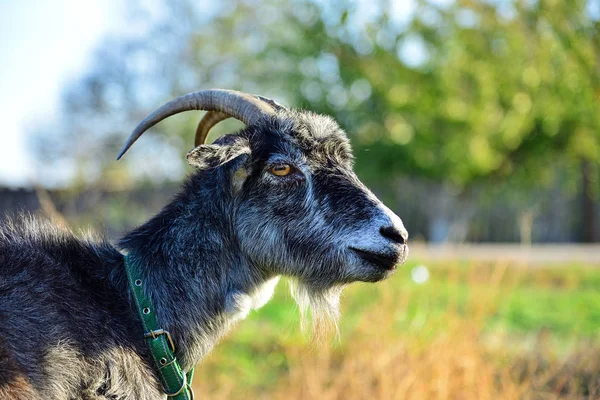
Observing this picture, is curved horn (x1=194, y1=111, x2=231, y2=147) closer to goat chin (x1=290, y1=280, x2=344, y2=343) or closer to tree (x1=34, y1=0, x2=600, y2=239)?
goat chin (x1=290, y1=280, x2=344, y2=343)

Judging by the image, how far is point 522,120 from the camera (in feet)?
59.0

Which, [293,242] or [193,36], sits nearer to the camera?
[293,242]

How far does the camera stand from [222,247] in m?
3.25

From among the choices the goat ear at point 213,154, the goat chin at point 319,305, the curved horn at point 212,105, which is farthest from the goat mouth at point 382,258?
the curved horn at point 212,105

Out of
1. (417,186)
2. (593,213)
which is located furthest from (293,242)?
(593,213)

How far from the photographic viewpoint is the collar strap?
2947mm

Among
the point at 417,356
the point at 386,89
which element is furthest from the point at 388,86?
the point at 417,356

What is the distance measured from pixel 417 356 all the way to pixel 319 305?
7.31 feet

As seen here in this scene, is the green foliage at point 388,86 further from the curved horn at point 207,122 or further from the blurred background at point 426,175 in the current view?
the curved horn at point 207,122

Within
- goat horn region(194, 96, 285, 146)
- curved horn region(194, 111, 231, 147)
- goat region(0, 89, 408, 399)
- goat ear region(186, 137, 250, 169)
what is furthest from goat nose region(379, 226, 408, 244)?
curved horn region(194, 111, 231, 147)

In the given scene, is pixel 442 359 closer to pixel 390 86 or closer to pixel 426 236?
pixel 390 86

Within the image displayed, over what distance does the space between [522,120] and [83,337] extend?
16.8 m

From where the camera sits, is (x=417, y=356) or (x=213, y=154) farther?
(x=417, y=356)

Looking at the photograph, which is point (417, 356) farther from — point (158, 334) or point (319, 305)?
point (158, 334)
